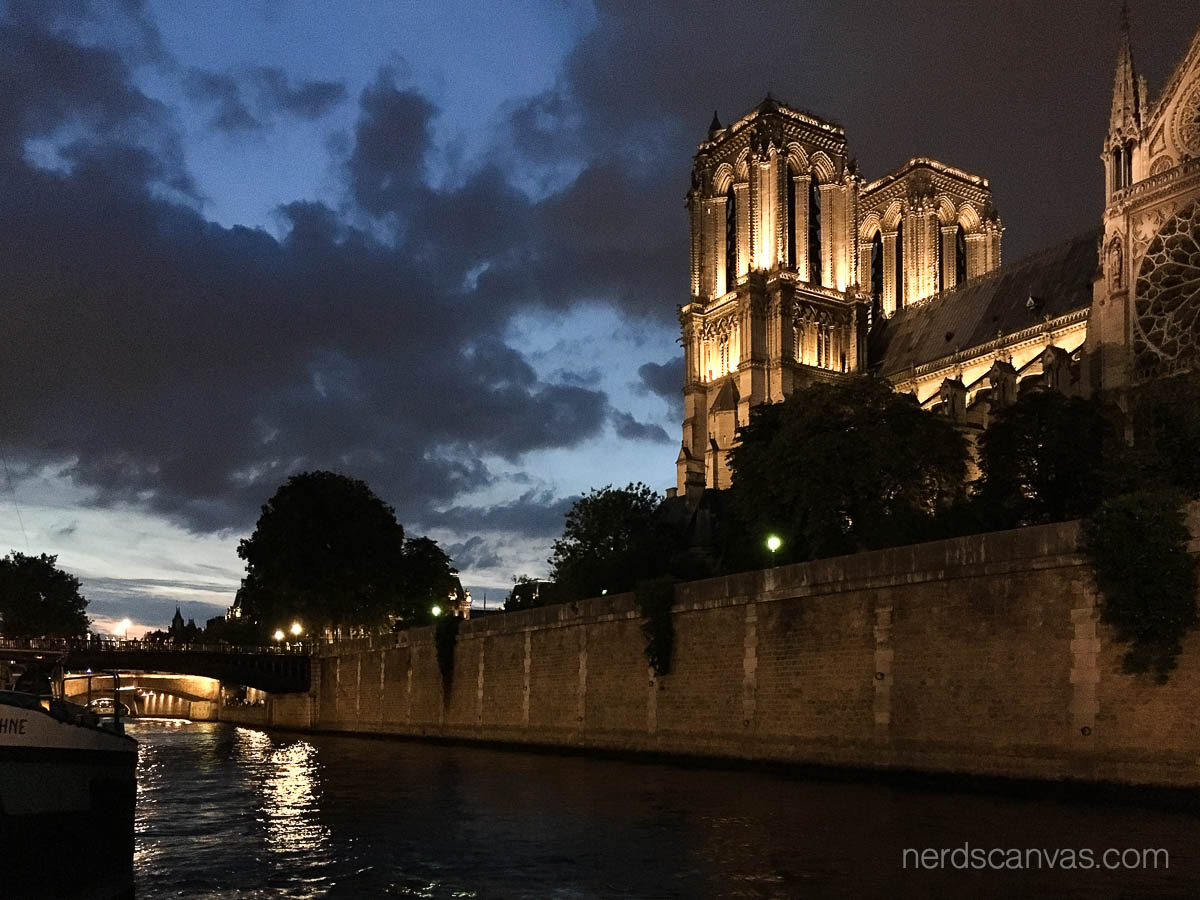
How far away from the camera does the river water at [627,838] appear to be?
47.9 feet

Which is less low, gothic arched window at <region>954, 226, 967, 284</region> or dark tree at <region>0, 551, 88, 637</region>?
gothic arched window at <region>954, 226, 967, 284</region>

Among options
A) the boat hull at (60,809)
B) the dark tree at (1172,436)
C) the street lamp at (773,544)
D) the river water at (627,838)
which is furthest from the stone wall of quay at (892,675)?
the boat hull at (60,809)

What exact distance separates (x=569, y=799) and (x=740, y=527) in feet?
89.8

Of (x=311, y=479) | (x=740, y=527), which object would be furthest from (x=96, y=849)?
(x=311, y=479)

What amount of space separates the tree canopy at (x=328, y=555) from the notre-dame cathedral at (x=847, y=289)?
21.0 m

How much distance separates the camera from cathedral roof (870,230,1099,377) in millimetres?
71188

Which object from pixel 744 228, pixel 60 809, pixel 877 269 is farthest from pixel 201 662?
pixel 877 269

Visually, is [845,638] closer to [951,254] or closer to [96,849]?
[96,849]

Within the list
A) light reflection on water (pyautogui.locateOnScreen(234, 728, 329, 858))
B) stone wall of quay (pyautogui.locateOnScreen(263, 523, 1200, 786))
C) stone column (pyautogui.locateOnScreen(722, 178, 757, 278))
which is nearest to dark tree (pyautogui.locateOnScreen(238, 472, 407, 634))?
light reflection on water (pyautogui.locateOnScreen(234, 728, 329, 858))

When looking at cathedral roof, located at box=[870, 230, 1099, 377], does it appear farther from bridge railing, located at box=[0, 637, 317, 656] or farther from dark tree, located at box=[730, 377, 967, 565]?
bridge railing, located at box=[0, 637, 317, 656]

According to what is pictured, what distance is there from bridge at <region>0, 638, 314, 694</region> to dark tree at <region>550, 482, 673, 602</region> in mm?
14829

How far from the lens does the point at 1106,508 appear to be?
22156 millimetres

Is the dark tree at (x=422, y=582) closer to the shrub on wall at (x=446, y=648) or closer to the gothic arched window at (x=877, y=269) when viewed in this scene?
the shrub on wall at (x=446, y=648)

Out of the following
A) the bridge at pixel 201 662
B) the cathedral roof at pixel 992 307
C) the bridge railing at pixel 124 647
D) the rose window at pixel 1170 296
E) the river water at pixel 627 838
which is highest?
the cathedral roof at pixel 992 307
